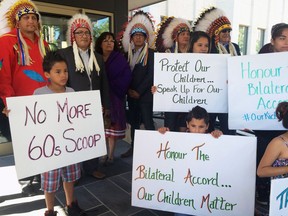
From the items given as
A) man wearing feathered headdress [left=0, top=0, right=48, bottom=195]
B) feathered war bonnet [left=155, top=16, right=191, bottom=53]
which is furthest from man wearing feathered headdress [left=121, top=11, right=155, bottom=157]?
man wearing feathered headdress [left=0, top=0, right=48, bottom=195]

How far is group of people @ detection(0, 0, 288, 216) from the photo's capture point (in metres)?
1.83

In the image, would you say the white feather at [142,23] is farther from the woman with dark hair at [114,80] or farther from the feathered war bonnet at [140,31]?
the woman with dark hair at [114,80]

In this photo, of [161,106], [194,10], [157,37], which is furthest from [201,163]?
[194,10]

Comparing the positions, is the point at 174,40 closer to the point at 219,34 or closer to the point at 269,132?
the point at 219,34

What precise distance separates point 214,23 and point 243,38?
44.0 ft

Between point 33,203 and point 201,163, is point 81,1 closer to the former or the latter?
point 33,203

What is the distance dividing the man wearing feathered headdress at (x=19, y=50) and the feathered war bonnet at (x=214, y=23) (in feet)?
5.19

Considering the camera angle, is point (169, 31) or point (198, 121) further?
point (169, 31)

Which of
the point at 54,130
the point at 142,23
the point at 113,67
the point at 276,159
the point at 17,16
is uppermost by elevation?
the point at 142,23

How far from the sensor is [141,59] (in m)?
2.93

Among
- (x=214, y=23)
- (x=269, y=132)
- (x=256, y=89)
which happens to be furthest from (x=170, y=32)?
(x=269, y=132)

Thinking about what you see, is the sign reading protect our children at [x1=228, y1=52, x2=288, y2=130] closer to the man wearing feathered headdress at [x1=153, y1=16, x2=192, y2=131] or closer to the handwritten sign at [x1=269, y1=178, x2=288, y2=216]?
the man wearing feathered headdress at [x1=153, y1=16, x2=192, y2=131]

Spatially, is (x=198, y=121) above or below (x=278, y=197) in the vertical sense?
above

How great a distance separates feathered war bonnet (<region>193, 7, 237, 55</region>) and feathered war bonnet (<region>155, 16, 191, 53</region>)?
Answer: 0.60 feet
